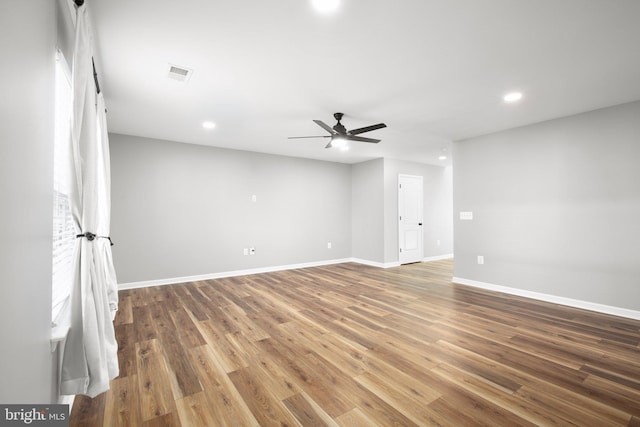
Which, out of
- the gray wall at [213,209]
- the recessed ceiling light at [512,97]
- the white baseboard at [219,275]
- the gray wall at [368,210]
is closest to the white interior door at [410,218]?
the gray wall at [368,210]

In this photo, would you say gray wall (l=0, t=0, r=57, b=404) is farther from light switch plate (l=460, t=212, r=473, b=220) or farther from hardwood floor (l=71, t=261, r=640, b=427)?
light switch plate (l=460, t=212, r=473, b=220)

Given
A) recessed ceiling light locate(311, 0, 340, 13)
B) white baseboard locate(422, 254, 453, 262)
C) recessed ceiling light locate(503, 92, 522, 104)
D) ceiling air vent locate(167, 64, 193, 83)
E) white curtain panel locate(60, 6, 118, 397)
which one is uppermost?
ceiling air vent locate(167, 64, 193, 83)

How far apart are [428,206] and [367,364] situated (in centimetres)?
595

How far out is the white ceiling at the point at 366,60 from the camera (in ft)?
6.04

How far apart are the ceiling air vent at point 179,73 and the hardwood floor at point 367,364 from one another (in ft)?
8.61

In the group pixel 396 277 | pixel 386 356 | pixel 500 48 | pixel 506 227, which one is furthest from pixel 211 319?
pixel 506 227

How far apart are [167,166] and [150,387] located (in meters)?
3.99

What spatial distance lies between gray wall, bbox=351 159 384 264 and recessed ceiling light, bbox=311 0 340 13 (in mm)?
4889

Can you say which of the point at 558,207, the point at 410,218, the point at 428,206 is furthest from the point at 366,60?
the point at 428,206

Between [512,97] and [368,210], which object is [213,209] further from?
[512,97]

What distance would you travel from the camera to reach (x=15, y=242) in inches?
37.8

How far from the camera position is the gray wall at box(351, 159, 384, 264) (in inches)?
257

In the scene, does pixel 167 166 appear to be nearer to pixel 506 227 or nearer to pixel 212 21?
pixel 212 21

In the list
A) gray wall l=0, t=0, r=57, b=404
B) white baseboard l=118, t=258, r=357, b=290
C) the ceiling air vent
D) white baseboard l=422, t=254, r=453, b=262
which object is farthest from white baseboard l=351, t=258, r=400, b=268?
gray wall l=0, t=0, r=57, b=404
